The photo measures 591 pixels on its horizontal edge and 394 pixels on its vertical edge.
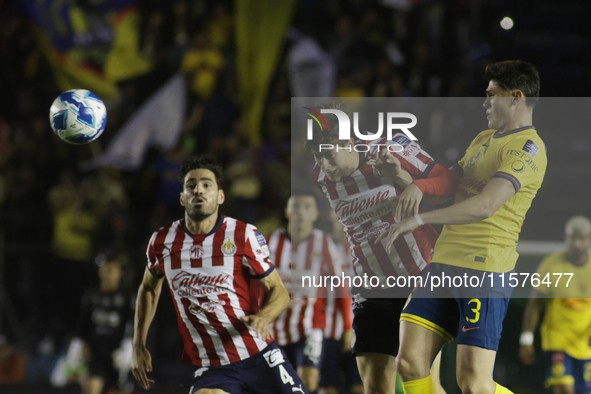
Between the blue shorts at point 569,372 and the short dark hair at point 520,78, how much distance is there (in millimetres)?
3229

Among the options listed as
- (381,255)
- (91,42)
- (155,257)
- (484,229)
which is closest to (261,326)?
(155,257)

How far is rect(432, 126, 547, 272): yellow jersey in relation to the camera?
4055 mm

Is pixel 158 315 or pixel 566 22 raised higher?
pixel 566 22

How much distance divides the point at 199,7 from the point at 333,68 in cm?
258

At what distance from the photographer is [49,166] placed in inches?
365

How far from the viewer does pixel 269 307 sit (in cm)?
395

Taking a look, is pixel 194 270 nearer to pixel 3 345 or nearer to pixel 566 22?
pixel 3 345

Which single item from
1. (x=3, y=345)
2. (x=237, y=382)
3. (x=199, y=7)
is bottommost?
(x=3, y=345)

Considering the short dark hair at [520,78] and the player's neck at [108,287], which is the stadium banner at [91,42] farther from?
the short dark hair at [520,78]

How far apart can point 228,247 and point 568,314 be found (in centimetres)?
389

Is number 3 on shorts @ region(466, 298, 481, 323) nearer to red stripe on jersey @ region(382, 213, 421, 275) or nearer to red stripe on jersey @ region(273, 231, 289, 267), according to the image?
red stripe on jersey @ region(382, 213, 421, 275)

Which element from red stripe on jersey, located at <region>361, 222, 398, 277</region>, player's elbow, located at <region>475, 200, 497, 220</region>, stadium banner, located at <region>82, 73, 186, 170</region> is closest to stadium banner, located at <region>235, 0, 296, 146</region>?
stadium banner, located at <region>82, 73, 186, 170</region>

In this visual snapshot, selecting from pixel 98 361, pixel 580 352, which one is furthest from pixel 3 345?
pixel 580 352

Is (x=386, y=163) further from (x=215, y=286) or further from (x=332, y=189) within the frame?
(x=215, y=286)
